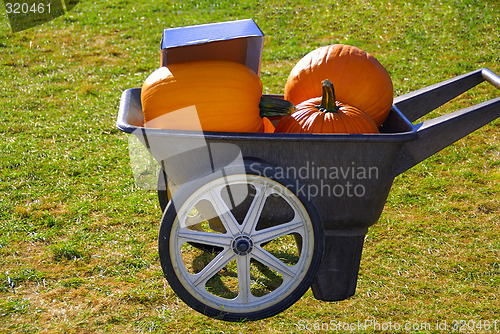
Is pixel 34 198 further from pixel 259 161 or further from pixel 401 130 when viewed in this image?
pixel 401 130

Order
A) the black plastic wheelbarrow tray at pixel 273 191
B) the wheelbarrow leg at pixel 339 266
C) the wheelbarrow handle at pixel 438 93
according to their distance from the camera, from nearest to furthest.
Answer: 1. the black plastic wheelbarrow tray at pixel 273 191
2. the wheelbarrow leg at pixel 339 266
3. the wheelbarrow handle at pixel 438 93

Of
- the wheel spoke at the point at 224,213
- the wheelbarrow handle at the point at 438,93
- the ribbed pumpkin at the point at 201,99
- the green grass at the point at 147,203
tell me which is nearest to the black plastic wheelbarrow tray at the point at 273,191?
the wheel spoke at the point at 224,213

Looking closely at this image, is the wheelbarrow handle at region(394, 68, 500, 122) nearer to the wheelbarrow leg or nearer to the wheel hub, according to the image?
the wheelbarrow leg

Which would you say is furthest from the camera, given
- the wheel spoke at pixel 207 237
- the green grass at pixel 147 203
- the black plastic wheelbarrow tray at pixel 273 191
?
the green grass at pixel 147 203

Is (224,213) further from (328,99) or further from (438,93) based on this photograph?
(438,93)

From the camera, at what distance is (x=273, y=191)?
90.7 inches

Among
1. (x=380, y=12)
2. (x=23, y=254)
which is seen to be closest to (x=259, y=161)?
(x=23, y=254)

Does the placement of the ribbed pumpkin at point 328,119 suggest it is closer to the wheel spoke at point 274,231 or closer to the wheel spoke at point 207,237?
the wheel spoke at point 274,231

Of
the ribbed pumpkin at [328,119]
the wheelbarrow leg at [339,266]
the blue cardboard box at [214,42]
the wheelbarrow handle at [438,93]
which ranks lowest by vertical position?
the wheelbarrow leg at [339,266]

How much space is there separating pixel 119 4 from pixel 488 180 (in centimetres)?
648

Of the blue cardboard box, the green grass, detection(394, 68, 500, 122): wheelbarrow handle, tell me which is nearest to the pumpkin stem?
the blue cardboard box

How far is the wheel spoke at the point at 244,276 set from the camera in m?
2.36

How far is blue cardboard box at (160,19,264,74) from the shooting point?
2.41 m

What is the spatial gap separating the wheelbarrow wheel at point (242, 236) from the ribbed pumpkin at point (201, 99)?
0.90 feet
